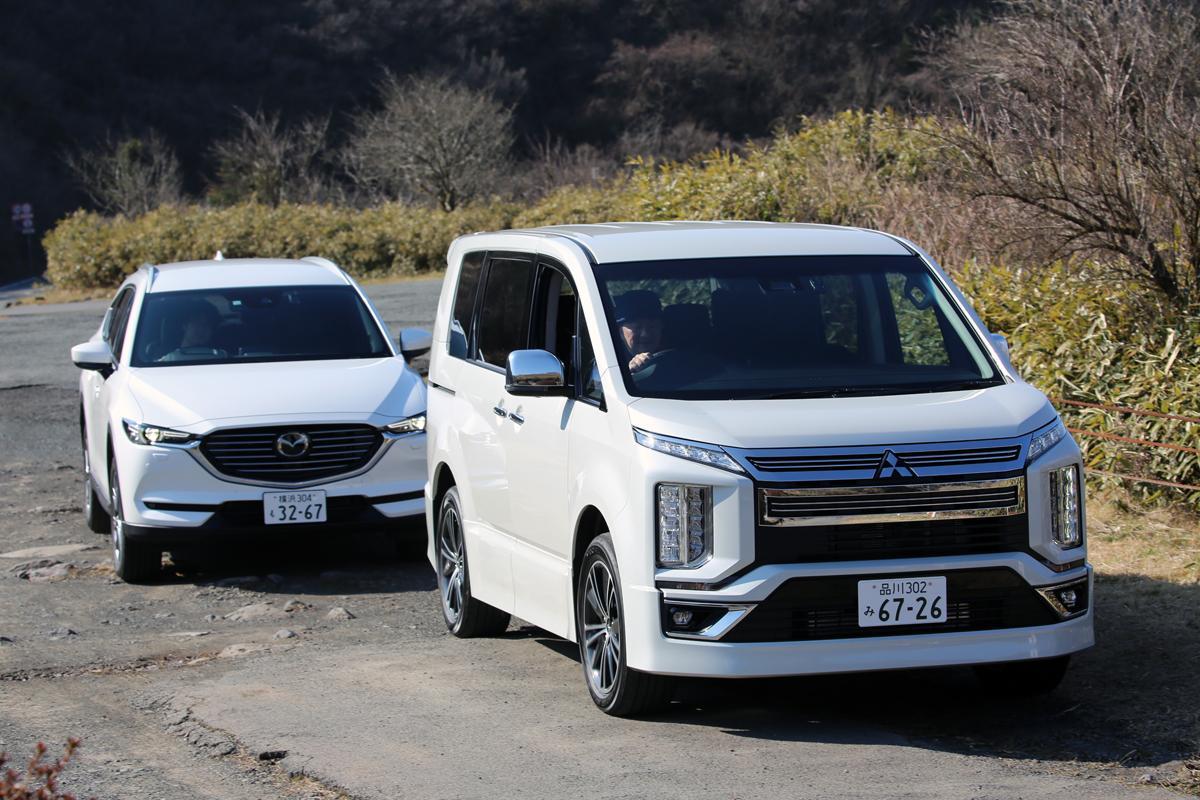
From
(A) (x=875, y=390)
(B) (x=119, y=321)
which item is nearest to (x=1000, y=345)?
(A) (x=875, y=390)

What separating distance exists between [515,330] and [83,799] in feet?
10.2

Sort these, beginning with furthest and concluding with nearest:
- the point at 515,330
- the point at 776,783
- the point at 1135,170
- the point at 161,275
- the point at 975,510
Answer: the point at 161,275 → the point at 1135,170 → the point at 515,330 → the point at 975,510 → the point at 776,783

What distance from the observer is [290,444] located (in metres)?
9.95

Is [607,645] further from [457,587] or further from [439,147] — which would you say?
[439,147]

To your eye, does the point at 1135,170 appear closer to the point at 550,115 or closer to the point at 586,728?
the point at 586,728

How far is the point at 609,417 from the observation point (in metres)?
6.43

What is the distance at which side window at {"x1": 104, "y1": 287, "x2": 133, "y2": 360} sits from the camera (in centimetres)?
1150

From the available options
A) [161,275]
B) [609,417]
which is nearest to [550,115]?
[161,275]

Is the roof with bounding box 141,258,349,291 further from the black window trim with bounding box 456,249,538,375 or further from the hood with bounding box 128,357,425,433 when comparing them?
the black window trim with bounding box 456,249,538,375

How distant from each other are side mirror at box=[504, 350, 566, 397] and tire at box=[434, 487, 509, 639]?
1490mm

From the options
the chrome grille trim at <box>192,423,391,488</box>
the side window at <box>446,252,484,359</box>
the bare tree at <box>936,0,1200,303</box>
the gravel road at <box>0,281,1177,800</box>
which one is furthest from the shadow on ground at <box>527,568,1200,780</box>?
the bare tree at <box>936,0,1200,303</box>

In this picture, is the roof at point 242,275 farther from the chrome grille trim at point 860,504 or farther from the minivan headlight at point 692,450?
the chrome grille trim at point 860,504

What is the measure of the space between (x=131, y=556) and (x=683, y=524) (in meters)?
5.09

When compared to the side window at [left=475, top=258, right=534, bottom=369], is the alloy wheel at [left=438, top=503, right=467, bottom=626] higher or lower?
lower
